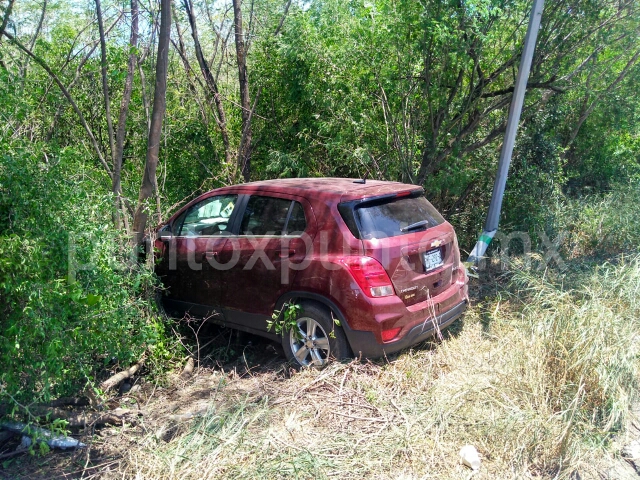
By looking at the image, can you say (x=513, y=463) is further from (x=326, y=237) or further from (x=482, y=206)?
Answer: (x=482, y=206)

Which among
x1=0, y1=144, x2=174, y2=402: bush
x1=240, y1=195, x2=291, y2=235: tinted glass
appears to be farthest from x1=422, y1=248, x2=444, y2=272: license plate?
x1=0, y1=144, x2=174, y2=402: bush

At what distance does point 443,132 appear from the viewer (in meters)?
7.65

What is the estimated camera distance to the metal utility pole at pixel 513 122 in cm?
619

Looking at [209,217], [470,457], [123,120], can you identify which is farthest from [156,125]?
[470,457]

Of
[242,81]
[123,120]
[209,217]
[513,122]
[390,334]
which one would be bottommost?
[390,334]

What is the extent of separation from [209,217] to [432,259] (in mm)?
2388

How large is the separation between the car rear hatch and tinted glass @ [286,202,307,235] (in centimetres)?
39

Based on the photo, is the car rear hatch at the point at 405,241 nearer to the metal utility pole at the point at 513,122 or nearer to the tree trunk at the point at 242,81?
the metal utility pole at the point at 513,122

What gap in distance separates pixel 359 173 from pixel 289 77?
1.96m

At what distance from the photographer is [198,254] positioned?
5328 millimetres

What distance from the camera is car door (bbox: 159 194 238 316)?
522cm

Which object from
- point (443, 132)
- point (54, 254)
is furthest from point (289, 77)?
point (54, 254)

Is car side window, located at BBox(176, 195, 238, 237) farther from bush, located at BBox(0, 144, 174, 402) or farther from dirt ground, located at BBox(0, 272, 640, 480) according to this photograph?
bush, located at BBox(0, 144, 174, 402)

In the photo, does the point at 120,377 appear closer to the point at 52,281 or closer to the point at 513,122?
the point at 52,281
